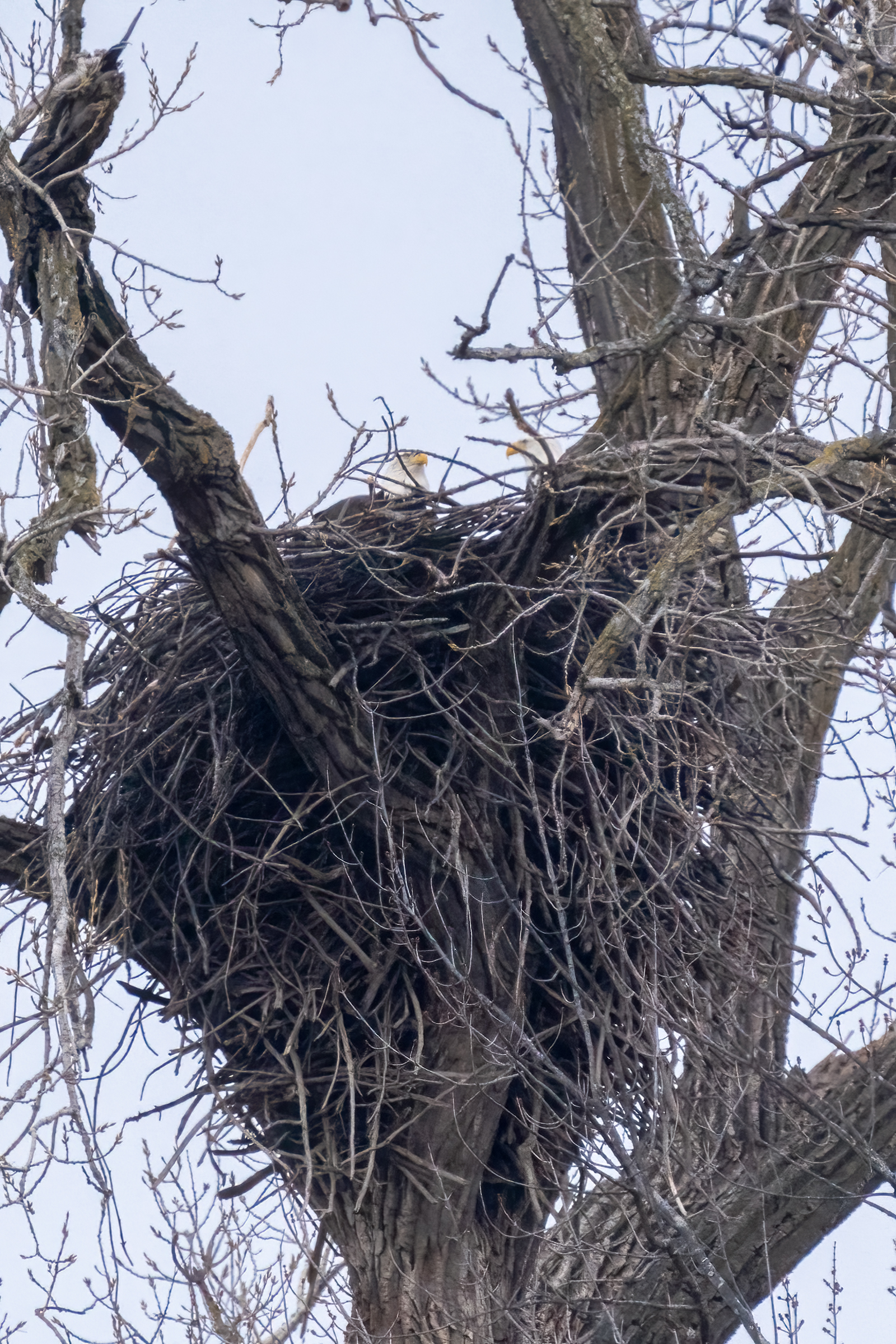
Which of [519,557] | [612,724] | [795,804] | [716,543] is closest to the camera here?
[519,557]

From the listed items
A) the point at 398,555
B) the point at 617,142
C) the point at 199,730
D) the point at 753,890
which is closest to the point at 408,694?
the point at 398,555

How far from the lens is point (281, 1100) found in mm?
3533

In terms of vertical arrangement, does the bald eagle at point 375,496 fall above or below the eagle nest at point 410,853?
above

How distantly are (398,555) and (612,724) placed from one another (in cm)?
72

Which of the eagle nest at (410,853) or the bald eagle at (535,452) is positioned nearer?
the bald eagle at (535,452)

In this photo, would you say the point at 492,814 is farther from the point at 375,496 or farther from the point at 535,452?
the point at 535,452

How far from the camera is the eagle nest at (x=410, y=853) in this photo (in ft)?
11.5

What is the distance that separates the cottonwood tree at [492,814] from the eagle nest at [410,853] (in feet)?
0.05

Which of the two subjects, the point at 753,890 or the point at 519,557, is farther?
the point at 753,890

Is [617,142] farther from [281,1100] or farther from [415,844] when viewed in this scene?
[281,1100]

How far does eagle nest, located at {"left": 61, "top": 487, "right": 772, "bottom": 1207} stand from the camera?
3.51 metres

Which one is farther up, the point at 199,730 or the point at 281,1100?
the point at 199,730

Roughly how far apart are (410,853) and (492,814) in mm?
244

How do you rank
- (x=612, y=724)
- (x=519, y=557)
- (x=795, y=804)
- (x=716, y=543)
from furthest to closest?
(x=795, y=804)
(x=716, y=543)
(x=612, y=724)
(x=519, y=557)
